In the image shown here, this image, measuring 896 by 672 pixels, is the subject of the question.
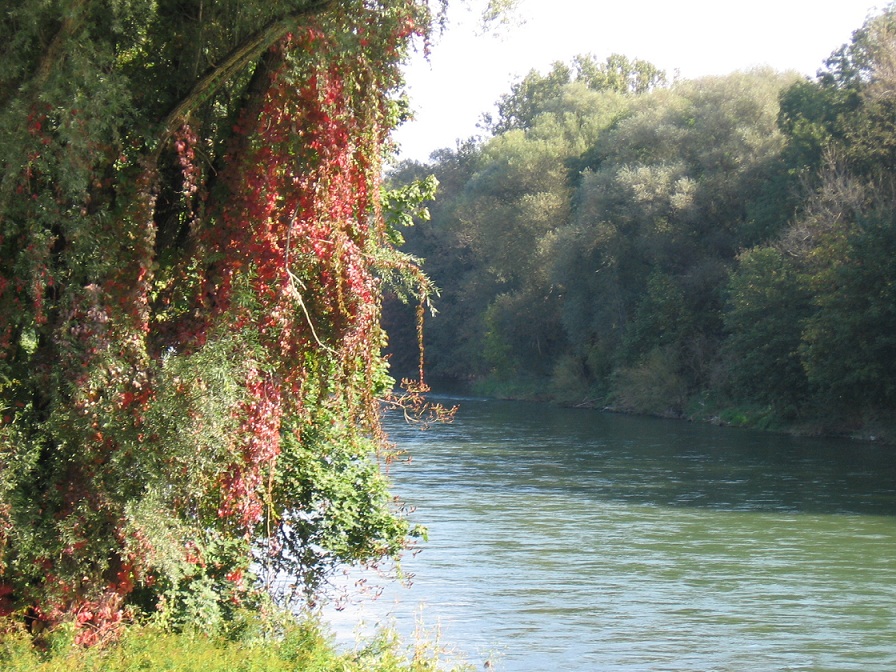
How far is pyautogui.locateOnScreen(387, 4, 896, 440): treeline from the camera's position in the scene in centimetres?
3934

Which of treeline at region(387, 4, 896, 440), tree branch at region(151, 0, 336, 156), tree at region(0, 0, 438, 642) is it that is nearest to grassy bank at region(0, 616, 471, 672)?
tree at region(0, 0, 438, 642)

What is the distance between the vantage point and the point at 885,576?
19125mm

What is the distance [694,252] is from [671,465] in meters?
22.0

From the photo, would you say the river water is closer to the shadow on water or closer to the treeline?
the shadow on water

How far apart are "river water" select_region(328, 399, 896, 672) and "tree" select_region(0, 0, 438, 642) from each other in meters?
5.47

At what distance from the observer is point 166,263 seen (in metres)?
10.5

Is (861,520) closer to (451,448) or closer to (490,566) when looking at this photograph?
(490,566)

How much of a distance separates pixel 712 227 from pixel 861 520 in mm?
30126

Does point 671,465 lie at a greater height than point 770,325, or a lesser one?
lesser

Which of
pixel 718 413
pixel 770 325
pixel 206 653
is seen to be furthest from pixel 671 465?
pixel 206 653

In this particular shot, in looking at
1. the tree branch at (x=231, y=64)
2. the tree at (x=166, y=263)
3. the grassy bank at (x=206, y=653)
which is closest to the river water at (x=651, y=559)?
the grassy bank at (x=206, y=653)

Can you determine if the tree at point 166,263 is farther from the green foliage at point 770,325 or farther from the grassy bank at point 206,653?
the green foliage at point 770,325

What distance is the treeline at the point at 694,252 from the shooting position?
39.3 metres

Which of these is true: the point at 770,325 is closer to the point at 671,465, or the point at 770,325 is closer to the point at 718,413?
the point at 718,413
